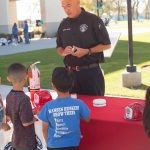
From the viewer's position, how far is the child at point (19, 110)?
353 cm

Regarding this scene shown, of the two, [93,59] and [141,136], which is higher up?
[93,59]

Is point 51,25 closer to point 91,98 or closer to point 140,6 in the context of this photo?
point 91,98

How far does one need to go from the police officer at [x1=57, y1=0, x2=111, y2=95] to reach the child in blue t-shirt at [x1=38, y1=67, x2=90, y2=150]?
3.13 ft

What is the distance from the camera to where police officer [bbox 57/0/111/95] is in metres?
4.38

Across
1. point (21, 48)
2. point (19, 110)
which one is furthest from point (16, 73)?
point (21, 48)

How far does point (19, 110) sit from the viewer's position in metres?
3.54

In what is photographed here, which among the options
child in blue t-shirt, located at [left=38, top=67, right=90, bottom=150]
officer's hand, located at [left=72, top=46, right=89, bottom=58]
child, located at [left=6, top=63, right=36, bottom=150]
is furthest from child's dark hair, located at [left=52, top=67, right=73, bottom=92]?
officer's hand, located at [left=72, top=46, right=89, bottom=58]

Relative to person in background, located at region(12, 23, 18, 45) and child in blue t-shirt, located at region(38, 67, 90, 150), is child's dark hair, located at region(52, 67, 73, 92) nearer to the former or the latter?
child in blue t-shirt, located at region(38, 67, 90, 150)

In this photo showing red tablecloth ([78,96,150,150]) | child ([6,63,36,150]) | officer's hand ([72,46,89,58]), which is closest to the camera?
red tablecloth ([78,96,150,150])

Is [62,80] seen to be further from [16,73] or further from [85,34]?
[85,34]

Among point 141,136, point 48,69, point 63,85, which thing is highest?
point 63,85

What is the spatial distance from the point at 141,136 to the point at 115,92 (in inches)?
246

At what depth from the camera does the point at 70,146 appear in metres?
3.41

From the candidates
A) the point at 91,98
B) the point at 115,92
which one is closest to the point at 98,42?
the point at 91,98
